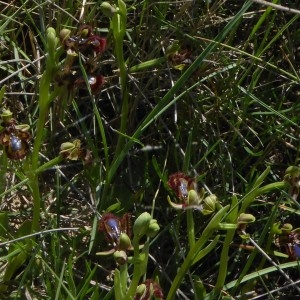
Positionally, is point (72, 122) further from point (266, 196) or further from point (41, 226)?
point (266, 196)

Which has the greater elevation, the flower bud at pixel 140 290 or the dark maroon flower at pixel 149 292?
the flower bud at pixel 140 290

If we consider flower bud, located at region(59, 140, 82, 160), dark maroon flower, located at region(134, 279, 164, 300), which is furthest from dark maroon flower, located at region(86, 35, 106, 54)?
dark maroon flower, located at region(134, 279, 164, 300)

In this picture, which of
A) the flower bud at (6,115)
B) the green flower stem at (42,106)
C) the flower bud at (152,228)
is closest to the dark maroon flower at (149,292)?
the flower bud at (152,228)

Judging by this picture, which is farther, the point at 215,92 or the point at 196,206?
the point at 215,92

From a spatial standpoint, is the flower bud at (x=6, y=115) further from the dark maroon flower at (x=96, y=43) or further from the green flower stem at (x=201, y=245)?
the green flower stem at (x=201, y=245)

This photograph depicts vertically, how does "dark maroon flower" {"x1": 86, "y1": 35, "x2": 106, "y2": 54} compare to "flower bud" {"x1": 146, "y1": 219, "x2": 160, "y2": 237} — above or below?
above

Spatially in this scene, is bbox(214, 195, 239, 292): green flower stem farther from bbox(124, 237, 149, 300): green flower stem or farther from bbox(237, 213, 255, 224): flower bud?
bbox(124, 237, 149, 300): green flower stem

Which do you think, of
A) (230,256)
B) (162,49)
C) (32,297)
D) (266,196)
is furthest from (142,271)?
(162,49)

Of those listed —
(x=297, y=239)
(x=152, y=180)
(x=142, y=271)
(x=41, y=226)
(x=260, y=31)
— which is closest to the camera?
(x=142, y=271)
